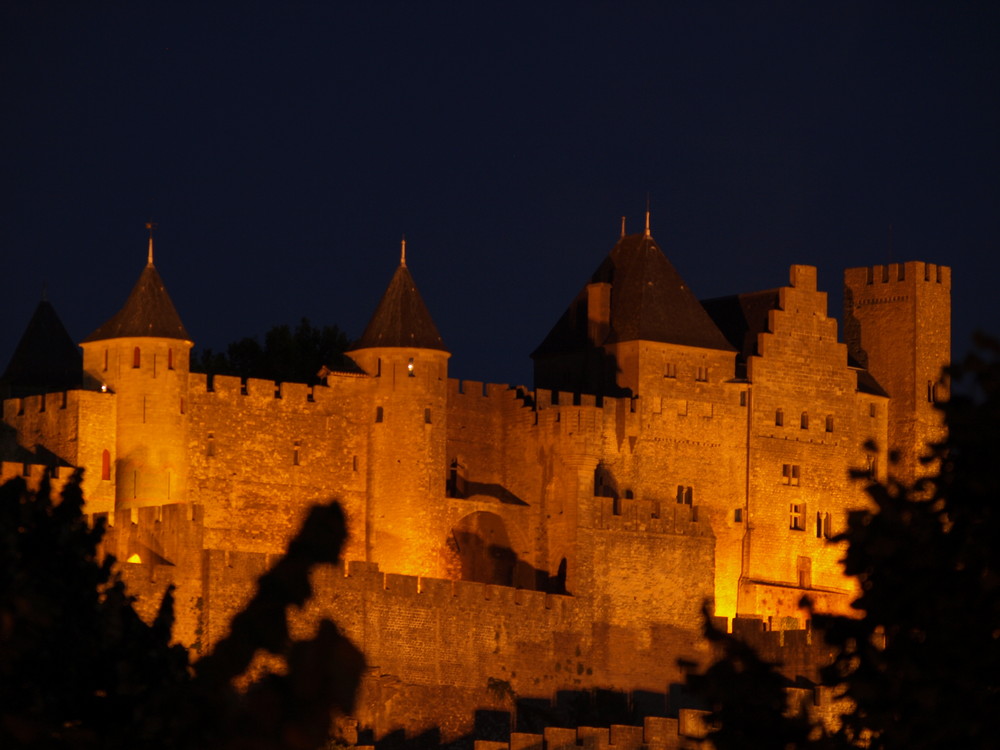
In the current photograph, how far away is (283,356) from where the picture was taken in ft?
253

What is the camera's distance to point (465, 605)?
191ft

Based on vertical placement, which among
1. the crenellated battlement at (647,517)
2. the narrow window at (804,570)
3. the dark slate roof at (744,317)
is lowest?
the narrow window at (804,570)

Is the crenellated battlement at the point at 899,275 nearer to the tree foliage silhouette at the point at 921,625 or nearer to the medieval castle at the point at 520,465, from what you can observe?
the medieval castle at the point at 520,465

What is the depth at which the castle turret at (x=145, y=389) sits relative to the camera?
188ft

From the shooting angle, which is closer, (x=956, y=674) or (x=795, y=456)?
(x=956, y=674)

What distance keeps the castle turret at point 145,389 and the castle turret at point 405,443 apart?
4729 millimetres

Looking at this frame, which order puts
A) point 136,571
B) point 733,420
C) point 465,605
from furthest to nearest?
1. point 733,420
2. point 465,605
3. point 136,571

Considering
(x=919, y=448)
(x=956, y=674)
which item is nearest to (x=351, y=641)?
(x=919, y=448)

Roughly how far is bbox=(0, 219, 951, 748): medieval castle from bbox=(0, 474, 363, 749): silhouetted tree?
27454 millimetres

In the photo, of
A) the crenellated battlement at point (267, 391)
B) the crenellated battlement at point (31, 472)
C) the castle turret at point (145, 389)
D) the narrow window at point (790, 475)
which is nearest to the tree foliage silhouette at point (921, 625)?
the crenellated battlement at point (31, 472)

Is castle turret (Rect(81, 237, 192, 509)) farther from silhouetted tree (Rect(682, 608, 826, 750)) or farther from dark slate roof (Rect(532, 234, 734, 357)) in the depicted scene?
silhouetted tree (Rect(682, 608, 826, 750))

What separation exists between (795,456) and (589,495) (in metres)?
7.50

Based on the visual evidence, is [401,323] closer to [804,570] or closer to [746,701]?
[804,570]

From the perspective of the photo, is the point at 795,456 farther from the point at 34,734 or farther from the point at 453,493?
the point at 34,734
